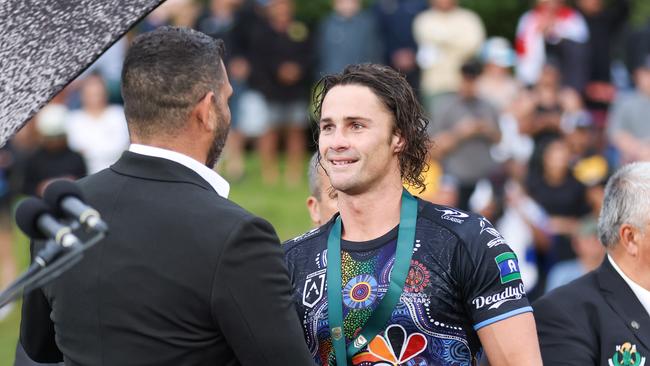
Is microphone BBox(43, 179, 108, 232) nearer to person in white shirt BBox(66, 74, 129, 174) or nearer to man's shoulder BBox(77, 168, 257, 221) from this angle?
man's shoulder BBox(77, 168, 257, 221)

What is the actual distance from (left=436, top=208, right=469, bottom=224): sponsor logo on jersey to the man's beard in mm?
882

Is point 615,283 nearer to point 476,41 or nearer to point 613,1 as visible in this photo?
point 476,41

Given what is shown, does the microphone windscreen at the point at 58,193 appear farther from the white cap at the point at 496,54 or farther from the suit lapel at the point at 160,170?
the white cap at the point at 496,54

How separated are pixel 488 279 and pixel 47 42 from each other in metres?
1.60

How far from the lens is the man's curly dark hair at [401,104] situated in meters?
4.17

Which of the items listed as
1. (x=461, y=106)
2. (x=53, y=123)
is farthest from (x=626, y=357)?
(x=53, y=123)

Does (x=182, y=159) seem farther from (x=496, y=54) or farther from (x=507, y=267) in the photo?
(x=496, y=54)

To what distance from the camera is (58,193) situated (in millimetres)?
2963

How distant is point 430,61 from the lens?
1323 cm

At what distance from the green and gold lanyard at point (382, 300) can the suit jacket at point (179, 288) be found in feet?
1.74

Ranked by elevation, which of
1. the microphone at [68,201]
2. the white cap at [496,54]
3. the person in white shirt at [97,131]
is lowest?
the person in white shirt at [97,131]

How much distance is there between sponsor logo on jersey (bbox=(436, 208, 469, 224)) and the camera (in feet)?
13.2

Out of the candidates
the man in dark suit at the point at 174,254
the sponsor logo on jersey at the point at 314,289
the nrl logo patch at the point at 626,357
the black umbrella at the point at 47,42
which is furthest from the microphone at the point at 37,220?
the nrl logo patch at the point at 626,357

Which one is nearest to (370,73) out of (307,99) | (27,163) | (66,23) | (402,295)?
(402,295)
